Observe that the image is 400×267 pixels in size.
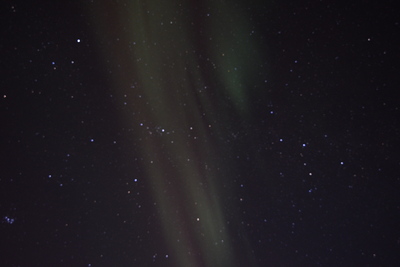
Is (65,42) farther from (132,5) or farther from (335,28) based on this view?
(335,28)

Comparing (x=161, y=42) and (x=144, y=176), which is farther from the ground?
(x=161, y=42)

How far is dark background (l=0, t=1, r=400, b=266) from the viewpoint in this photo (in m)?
0.49

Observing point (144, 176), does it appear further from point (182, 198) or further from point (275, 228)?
point (275, 228)

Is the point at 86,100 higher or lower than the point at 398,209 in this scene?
higher

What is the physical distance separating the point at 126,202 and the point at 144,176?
0.14ft

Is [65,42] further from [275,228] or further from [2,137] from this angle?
[275,228]

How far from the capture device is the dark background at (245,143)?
1.61 ft

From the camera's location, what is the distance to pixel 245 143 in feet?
1.69

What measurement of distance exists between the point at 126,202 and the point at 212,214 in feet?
0.39

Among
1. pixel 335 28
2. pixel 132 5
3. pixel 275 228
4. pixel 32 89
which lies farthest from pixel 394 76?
pixel 32 89

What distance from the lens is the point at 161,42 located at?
0.51 m

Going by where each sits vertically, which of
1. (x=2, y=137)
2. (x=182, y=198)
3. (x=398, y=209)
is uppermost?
(x=2, y=137)

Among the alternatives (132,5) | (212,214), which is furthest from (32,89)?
(212,214)

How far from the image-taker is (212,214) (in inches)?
20.5
